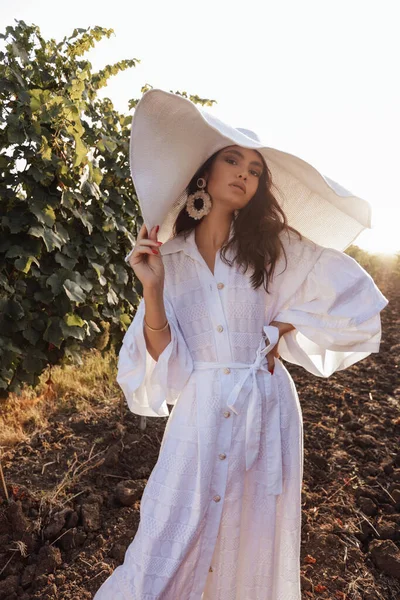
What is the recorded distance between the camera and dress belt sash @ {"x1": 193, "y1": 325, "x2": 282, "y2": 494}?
5.83 ft

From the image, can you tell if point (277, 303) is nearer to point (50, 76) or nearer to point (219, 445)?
point (219, 445)

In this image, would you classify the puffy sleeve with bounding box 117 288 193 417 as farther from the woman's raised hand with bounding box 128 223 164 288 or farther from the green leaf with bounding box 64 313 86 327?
the green leaf with bounding box 64 313 86 327

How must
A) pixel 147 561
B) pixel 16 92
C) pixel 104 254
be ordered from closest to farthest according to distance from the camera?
pixel 147 561 < pixel 16 92 < pixel 104 254

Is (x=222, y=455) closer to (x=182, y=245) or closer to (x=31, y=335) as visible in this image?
(x=182, y=245)

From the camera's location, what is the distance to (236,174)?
1917 millimetres

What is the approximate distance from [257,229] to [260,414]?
65 centimetres

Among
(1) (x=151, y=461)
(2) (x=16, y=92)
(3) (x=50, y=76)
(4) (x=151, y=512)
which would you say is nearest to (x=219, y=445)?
(4) (x=151, y=512)

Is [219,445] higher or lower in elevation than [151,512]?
higher

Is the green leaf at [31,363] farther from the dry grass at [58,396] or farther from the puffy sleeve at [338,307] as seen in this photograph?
the puffy sleeve at [338,307]

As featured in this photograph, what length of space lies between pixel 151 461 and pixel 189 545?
5.83 feet

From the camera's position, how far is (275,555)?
1.87 meters

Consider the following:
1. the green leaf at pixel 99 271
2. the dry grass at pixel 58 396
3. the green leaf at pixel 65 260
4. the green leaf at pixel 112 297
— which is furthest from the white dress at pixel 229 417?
the dry grass at pixel 58 396

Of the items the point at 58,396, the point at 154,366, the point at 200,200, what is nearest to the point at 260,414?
the point at 154,366

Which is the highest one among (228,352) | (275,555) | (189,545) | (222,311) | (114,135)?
(114,135)
